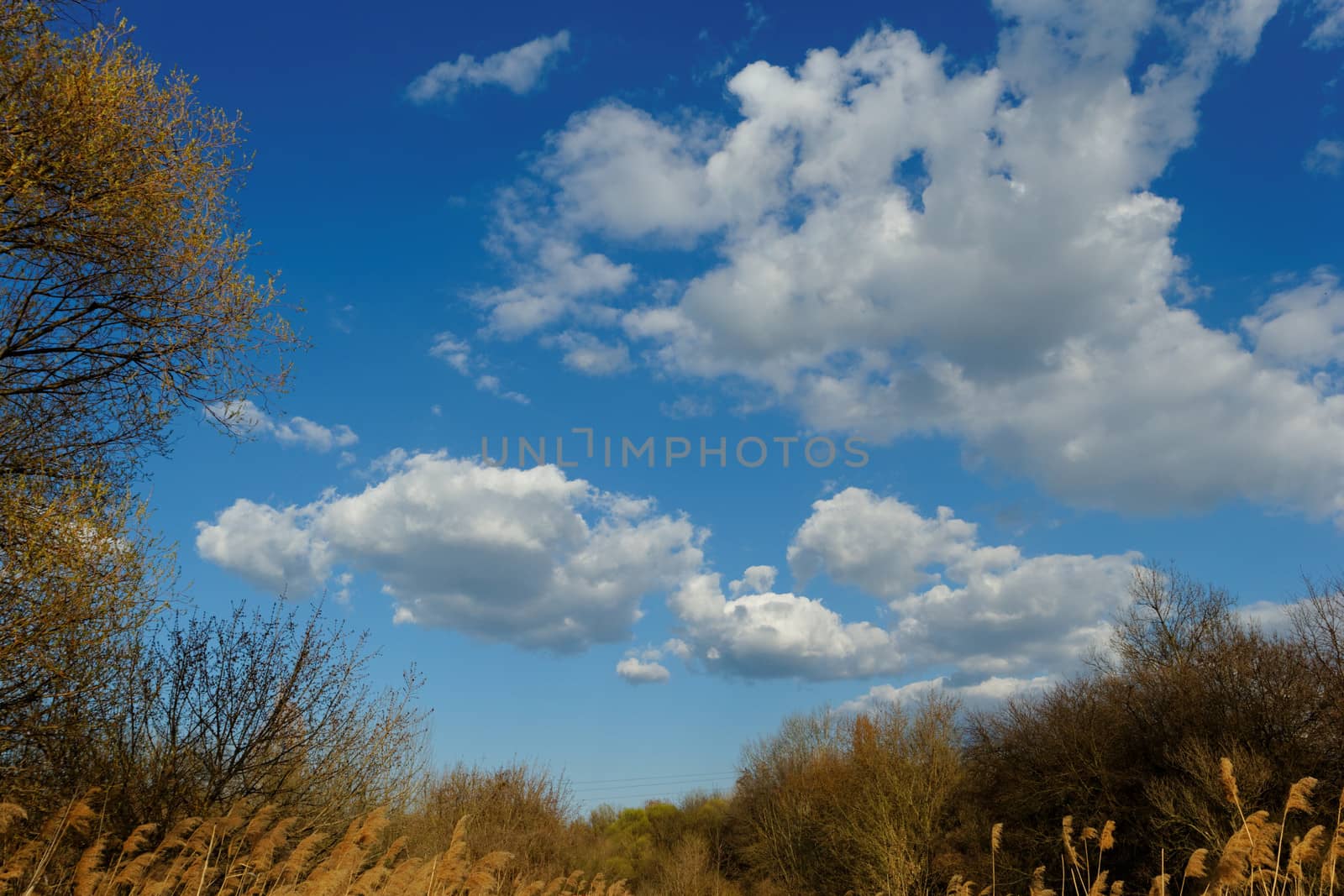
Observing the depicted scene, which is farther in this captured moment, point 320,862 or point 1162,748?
point 1162,748

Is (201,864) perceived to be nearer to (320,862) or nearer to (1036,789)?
(320,862)

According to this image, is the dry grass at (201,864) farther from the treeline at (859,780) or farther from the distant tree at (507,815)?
the distant tree at (507,815)

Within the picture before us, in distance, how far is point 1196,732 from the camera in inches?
1033

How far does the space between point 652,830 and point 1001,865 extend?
23905mm

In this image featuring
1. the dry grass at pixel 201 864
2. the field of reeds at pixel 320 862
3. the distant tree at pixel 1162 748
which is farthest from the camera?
the distant tree at pixel 1162 748

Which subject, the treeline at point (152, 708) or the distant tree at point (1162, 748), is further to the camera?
the distant tree at point (1162, 748)

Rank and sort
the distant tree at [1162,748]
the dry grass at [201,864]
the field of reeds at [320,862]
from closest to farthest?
the field of reeds at [320,862]
the dry grass at [201,864]
the distant tree at [1162,748]

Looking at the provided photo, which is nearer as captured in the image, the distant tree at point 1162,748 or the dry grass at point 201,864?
the dry grass at point 201,864

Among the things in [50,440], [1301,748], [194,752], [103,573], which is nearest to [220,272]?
[50,440]

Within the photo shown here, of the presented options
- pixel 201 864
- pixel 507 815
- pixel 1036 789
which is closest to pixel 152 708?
pixel 201 864

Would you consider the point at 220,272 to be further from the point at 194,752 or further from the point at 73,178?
the point at 194,752

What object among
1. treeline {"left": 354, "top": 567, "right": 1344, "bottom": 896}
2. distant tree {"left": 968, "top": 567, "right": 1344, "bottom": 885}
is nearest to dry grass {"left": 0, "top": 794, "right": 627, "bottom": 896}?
treeline {"left": 354, "top": 567, "right": 1344, "bottom": 896}

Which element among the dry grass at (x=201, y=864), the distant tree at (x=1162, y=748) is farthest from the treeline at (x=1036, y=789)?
the dry grass at (x=201, y=864)

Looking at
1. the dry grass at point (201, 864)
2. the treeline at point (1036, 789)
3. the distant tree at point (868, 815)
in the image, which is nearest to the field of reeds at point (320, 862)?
the dry grass at point (201, 864)
